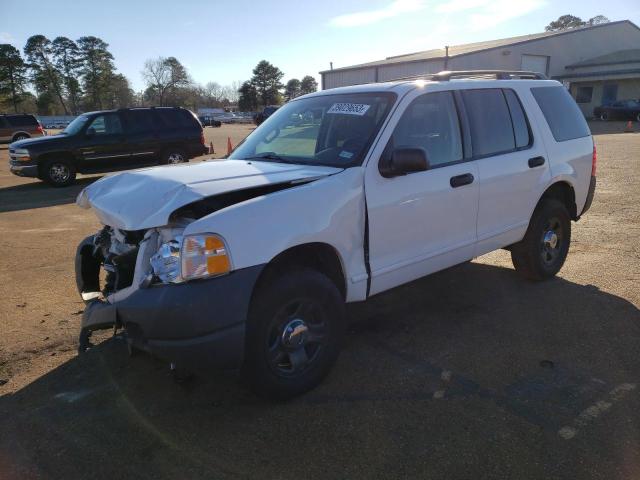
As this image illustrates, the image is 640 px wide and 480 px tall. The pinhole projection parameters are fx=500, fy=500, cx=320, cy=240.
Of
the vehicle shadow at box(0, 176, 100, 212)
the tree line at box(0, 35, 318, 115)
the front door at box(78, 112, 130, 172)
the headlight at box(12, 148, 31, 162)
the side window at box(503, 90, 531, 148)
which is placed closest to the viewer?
the side window at box(503, 90, 531, 148)

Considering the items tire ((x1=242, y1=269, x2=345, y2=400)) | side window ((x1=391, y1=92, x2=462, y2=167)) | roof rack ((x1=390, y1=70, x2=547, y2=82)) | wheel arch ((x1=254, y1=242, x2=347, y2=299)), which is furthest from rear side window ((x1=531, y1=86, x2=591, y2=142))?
tire ((x1=242, y1=269, x2=345, y2=400))

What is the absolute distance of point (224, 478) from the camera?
8.20ft

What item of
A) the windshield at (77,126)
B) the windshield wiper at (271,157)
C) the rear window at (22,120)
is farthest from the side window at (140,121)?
the rear window at (22,120)

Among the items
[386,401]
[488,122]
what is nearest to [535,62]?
[488,122]

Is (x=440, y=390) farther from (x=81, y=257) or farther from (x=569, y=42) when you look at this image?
(x=569, y=42)

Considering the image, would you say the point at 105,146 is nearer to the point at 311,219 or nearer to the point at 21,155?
the point at 21,155

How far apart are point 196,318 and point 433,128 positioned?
7.86 ft

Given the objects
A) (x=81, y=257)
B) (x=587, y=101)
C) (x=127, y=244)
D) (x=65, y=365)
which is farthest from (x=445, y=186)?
(x=587, y=101)

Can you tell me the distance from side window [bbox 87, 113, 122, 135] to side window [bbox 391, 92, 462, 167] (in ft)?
37.1

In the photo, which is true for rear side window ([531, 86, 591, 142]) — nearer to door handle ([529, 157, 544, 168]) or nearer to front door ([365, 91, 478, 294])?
door handle ([529, 157, 544, 168])

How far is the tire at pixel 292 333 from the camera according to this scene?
2854 mm

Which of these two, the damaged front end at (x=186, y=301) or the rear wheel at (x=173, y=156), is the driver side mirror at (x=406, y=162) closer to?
the damaged front end at (x=186, y=301)

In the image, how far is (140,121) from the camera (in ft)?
44.5

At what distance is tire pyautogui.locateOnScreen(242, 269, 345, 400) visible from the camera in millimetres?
2854
